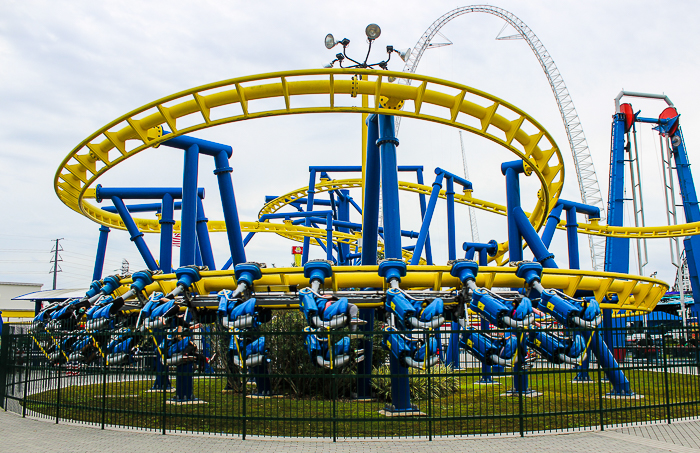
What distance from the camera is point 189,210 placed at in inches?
471

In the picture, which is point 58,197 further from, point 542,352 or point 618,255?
point 618,255

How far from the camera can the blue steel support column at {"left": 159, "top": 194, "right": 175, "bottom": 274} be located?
1361cm

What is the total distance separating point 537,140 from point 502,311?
4.58m

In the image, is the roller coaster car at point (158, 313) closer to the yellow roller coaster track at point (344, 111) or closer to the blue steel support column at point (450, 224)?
the yellow roller coaster track at point (344, 111)


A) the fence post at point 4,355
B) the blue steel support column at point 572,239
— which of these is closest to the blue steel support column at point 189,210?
the fence post at point 4,355

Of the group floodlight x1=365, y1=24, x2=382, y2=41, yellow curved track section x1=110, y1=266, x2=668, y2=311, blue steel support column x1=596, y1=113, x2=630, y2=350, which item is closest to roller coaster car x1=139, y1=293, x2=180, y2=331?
yellow curved track section x1=110, y1=266, x2=668, y2=311

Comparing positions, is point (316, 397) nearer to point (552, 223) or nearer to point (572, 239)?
point (552, 223)

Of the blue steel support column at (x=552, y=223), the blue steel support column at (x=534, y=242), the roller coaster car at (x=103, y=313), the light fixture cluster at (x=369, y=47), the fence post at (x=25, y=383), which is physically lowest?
the fence post at (x=25, y=383)

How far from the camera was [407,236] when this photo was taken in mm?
27625

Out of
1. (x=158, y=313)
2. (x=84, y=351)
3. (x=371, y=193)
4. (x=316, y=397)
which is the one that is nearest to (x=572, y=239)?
(x=371, y=193)

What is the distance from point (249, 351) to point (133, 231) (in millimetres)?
9489

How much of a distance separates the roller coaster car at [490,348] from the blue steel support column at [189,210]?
6524 mm

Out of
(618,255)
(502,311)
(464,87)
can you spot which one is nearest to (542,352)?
(502,311)

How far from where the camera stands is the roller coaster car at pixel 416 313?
8172 millimetres
